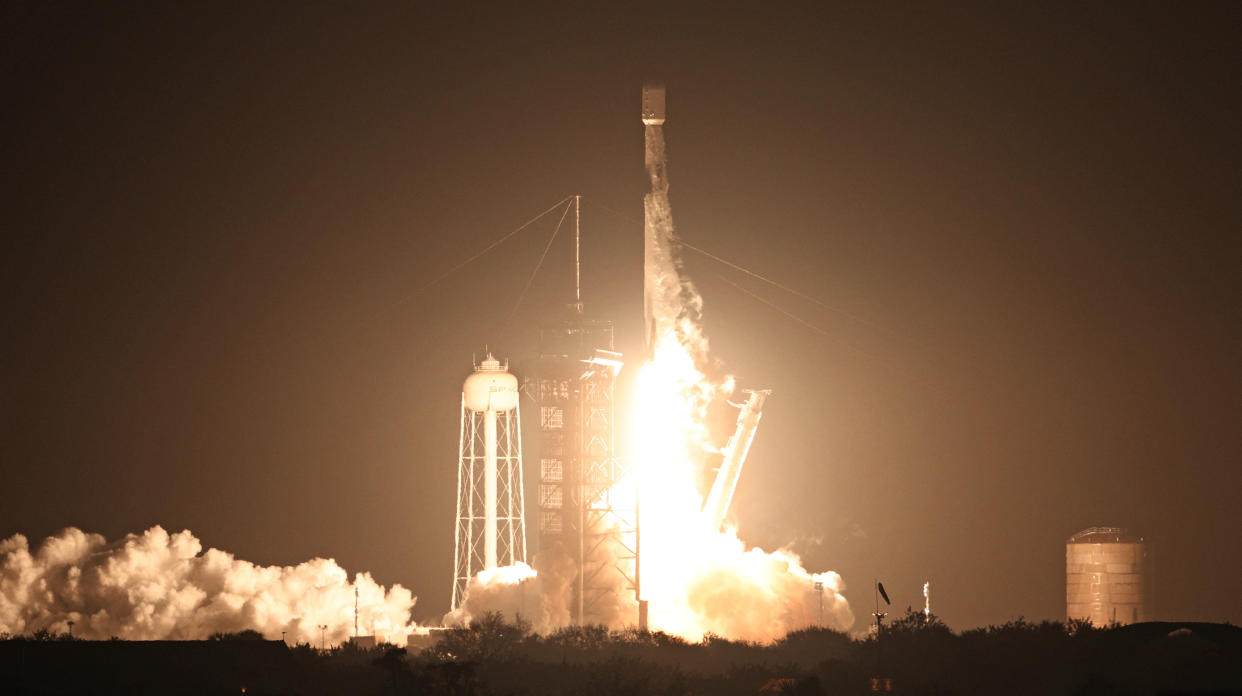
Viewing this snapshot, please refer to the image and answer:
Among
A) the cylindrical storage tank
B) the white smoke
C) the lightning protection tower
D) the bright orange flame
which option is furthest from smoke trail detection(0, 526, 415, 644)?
the cylindrical storage tank

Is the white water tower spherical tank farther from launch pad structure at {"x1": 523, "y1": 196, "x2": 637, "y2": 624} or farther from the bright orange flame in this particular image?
the bright orange flame

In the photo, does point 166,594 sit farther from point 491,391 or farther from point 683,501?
point 683,501

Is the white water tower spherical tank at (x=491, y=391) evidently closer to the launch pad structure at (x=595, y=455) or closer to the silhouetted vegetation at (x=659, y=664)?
the launch pad structure at (x=595, y=455)

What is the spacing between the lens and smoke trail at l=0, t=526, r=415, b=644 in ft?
304

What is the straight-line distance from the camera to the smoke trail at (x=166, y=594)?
92.7m

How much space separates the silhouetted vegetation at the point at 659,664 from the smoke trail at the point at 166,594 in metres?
14.0

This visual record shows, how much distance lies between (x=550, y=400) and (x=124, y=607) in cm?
2513

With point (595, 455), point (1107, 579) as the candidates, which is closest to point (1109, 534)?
point (1107, 579)

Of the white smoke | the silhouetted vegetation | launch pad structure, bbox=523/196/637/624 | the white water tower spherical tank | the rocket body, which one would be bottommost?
the silhouetted vegetation

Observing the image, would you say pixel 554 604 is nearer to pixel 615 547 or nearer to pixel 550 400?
pixel 615 547

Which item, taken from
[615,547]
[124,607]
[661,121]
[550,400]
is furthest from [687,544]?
[124,607]

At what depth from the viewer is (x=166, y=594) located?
94.2 meters

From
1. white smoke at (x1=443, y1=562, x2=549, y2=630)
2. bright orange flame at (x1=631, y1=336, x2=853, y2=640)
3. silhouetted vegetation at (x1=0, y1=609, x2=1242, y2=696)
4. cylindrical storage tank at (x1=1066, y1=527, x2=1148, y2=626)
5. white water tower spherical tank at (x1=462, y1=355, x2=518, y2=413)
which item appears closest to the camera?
silhouetted vegetation at (x1=0, y1=609, x2=1242, y2=696)

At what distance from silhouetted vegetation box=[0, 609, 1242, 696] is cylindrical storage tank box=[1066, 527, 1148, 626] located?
23701 mm
